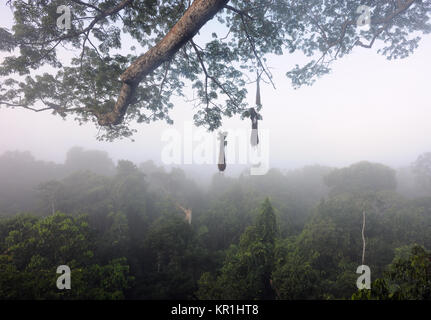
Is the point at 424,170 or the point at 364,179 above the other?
the point at 424,170

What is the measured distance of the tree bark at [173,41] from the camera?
2.23 m

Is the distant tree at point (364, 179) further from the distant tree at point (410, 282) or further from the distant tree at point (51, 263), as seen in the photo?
the distant tree at point (51, 263)

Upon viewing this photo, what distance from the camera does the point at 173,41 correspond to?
2.55m

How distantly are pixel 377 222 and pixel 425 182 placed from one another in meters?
25.4

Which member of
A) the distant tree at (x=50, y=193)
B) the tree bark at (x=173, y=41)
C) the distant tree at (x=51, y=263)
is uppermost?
the tree bark at (x=173, y=41)

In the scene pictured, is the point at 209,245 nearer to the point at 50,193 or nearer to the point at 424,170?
the point at 50,193

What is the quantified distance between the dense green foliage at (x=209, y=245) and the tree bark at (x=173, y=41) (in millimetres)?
5764

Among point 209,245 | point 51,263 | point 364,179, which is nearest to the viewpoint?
point 51,263

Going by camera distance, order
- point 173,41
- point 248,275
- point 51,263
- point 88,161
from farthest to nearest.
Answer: point 88,161 < point 248,275 < point 51,263 < point 173,41

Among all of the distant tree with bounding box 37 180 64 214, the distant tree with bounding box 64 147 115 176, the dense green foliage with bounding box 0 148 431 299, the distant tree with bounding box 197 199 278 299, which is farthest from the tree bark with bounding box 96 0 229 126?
the distant tree with bounding box 64 147 115 176

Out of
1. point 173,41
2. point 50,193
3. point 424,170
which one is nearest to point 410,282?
point 173,41

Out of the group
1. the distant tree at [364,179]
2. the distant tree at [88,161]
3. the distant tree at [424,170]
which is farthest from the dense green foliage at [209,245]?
the distant tree at [88,161]

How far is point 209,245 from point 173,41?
22.6 meters

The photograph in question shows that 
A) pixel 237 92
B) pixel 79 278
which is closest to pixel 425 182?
pixel 237 92
